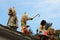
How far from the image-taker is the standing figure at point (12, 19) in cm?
1606

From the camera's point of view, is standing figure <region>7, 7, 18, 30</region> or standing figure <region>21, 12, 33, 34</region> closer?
standing figure <region>7, 7, 18, 30</region>

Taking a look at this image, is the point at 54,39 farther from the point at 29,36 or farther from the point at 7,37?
the point at 7,37

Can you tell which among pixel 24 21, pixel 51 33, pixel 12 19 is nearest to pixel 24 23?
pixel 24 21

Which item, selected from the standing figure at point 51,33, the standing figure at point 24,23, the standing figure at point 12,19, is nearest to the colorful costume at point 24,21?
the standing figure at point 24,23

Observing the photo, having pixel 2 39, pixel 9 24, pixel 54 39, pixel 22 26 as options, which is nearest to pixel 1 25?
pixel 2 39

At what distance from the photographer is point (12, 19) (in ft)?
53.7

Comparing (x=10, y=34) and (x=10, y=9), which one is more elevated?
(x=10, y=9)

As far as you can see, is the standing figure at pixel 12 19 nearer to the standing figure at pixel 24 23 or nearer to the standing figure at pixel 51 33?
the standing figure at pixel 24 23

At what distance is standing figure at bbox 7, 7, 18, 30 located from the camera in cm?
1606

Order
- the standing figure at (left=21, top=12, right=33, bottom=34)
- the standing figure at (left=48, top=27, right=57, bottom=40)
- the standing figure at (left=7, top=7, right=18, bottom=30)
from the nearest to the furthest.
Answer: the standing figure at (left=7, top=7, right=18, bottom=30) → the standing figure at (left=21, top=12, right=33, bottom=34) → the standing figure at (left=48, top=27, right=57, bottom=40)

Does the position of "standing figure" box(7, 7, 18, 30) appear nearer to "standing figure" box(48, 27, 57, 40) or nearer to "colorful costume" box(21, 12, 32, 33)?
"colorful costume" box(21, 12, 32, 33)

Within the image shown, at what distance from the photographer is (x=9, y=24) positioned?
16.1 m

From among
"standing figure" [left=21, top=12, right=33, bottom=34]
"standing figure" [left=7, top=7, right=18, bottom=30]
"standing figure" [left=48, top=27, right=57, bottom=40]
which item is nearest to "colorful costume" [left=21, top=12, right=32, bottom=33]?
"standing figure" [left=21, top=12, right=33, bottom=34]

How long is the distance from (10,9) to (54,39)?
10.8ft
